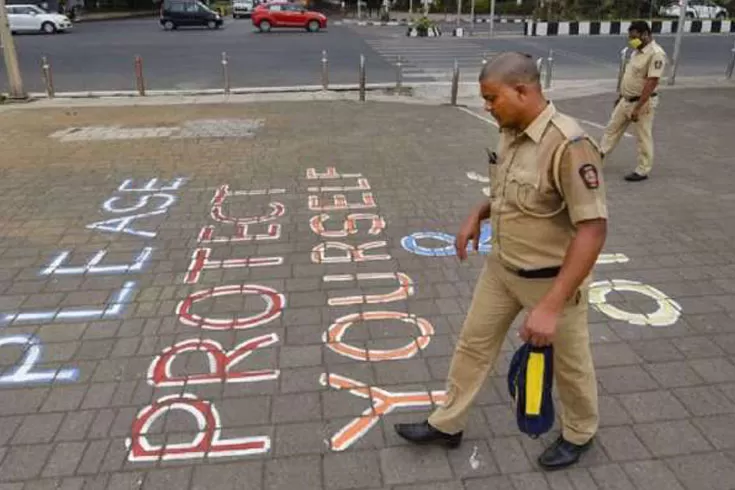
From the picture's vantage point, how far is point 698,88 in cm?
1400

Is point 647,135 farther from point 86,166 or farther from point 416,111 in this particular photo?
point 86,166

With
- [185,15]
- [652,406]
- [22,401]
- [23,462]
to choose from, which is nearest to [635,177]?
[652,406]

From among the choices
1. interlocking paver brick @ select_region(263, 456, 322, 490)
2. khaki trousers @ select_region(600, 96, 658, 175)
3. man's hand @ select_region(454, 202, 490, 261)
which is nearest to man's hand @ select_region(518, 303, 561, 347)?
man's hand @ select_region(454, 202, 490, 261)

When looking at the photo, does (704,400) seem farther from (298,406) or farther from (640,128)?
(640,128)

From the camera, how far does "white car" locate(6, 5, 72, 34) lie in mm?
29453

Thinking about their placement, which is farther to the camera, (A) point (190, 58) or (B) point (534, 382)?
(A) point (190, 58)

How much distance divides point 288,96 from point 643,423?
11403 mm

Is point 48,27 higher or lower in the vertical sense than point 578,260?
lower

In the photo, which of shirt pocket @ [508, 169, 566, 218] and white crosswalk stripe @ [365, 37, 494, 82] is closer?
shirt pocket @ [508, 169, 566, 218]

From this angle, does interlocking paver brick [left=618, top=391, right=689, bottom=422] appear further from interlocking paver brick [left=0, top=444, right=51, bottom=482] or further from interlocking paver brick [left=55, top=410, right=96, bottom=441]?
Answer: interlocking paver brick [left=0, top=444, right=51, bottom=482]

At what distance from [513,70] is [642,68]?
5.05m

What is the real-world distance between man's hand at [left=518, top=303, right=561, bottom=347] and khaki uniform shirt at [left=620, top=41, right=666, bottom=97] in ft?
16.9

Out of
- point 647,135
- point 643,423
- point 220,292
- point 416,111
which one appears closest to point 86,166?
point 220,292

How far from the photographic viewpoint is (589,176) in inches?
89.5
